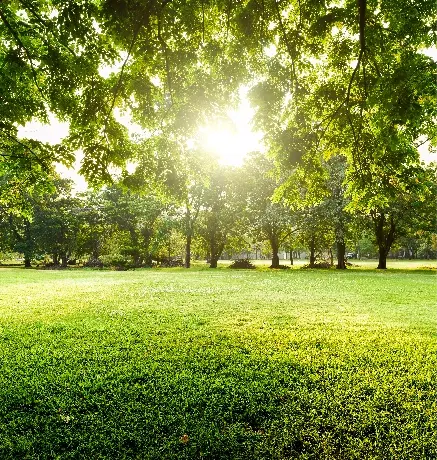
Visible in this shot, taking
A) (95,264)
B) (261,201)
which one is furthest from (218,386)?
(95,264)

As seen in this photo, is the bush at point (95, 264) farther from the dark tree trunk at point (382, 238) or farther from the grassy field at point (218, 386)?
the grassy field at point (218, 386)

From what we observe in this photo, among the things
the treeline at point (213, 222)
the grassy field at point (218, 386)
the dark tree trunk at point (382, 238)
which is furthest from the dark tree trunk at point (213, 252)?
the grassy field at point (218, 386)

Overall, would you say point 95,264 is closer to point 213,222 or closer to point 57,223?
Result: point 57,223

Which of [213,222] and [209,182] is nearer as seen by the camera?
[209,182]

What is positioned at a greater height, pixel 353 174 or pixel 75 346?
pixel 353 174

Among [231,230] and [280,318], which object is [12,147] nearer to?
[280,318]

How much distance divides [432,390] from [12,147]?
339 inches

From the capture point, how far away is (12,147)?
7.21 m

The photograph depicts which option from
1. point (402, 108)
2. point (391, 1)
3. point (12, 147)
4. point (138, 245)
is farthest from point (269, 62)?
point (138, 245)

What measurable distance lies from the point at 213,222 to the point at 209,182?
3275 cm

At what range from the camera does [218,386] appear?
4.80 meters

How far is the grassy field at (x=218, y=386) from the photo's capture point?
351 cm

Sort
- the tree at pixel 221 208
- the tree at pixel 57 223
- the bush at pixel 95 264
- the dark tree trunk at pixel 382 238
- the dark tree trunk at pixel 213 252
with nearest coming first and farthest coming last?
the dark tree trunk at pixel 382 238 < the tree at pixel 221 208 < the bush at pixel 95 264 < the dark tree trunk at pixel 213 252 < the tree at pixel 57 223

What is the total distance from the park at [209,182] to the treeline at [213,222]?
56.1 ft
